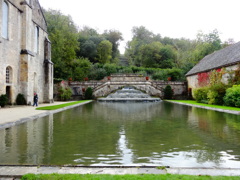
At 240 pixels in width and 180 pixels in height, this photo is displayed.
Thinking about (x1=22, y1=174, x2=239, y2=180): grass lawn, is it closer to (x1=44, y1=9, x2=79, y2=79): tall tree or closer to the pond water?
the pond water

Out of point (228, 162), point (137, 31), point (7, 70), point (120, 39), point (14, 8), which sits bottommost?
point (228, 162)

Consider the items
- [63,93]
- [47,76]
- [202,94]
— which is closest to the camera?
[202,94]

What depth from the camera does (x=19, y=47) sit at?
2236 cm

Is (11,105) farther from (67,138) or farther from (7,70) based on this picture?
(67,138)

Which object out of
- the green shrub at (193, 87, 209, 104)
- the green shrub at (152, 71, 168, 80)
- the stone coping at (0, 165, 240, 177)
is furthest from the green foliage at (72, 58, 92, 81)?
the stone coping at (0, 165, 240, 177)

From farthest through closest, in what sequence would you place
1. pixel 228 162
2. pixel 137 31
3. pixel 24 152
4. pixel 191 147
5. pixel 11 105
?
pixel 137 31, pixel 11 105, pixel 191 147, pixel 24 152, pixel 228 162

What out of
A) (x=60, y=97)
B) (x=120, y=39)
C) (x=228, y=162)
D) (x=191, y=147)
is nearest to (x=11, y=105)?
(x=60, y=97)

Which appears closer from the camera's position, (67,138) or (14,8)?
(67,138)

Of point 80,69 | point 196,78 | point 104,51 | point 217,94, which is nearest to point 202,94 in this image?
point 217,94

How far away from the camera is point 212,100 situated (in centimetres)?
2239

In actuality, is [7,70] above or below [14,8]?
below

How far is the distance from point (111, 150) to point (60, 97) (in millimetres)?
29271

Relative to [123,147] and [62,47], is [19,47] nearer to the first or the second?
[62,47]

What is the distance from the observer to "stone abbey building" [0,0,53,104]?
2008 centimetres
